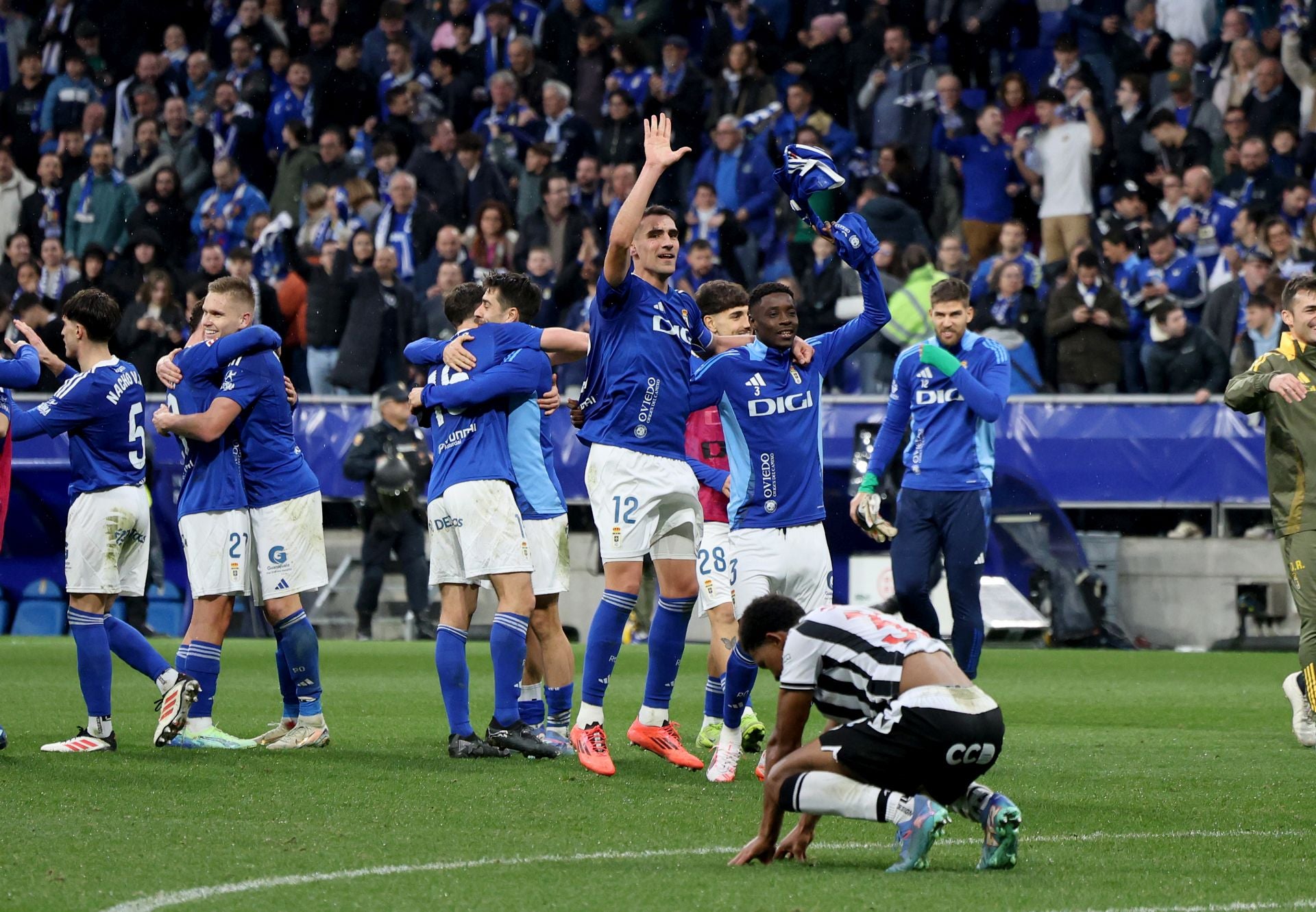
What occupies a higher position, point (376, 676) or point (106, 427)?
point (106, 427)

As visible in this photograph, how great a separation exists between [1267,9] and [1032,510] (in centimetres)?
792

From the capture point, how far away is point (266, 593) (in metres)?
8.48

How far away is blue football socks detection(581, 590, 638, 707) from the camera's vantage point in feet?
25.7

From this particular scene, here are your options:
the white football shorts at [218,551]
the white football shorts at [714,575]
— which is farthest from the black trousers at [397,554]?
the white football shorts at [714,575]

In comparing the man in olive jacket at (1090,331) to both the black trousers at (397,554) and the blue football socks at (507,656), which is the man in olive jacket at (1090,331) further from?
the blue football socks at (507,656)

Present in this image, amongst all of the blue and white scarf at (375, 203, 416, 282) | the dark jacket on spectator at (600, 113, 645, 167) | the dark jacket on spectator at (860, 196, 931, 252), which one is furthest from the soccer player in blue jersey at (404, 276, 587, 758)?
the dark jacket on spectator at (600, 113, 645, 167)

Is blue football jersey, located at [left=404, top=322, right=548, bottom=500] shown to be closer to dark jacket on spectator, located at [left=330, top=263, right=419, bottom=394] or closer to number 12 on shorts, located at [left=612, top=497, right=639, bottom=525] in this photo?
number 12 on shorts, located at [left=612, top=497, right=639, bottom=525]

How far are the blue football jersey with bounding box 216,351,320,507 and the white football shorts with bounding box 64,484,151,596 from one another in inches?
22.6

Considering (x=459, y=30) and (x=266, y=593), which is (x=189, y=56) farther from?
(x=266, y=593)

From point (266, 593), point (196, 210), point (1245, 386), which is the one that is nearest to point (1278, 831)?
point (1245, 386)

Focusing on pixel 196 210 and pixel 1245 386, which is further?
pixel 196 210

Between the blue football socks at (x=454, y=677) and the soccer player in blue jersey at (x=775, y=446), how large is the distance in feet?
4.11

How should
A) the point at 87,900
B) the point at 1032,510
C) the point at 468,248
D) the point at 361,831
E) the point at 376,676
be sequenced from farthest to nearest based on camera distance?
the point at 468,248 → the point at 1032,510 → the point at 376,676 → the point at 361,831 → the point at 87,900

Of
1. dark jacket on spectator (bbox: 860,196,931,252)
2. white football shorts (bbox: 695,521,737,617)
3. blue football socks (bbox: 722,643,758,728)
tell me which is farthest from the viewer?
dark jacket on spectator (bbox: 860,196,931,252)
